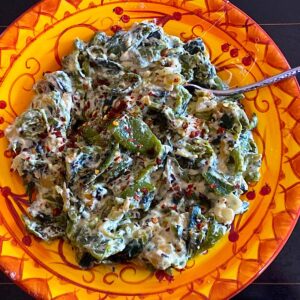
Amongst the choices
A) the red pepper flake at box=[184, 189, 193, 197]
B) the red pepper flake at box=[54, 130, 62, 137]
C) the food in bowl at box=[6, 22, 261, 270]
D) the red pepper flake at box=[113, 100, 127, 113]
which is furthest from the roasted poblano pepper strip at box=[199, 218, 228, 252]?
the red pepper flake at box=[54, 130, 62, 137]

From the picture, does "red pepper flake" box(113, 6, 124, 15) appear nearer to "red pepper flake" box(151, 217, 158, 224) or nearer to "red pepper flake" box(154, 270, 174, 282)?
"red pepper flake" box(151, 217, 158, 224)

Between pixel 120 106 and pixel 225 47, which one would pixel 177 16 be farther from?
pixel 120 106

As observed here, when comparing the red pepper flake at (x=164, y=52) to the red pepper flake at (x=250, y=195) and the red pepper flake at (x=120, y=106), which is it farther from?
the red pepper flake at (x=250, y=195)

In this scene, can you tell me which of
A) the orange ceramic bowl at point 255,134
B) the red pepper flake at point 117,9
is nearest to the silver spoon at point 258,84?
the orange ceramic bowl at point 255,134

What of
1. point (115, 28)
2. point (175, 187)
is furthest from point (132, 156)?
point (115, 28)

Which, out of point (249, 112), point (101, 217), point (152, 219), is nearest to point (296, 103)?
point (249, 112)

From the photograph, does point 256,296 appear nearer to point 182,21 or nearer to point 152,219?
point 152,219
